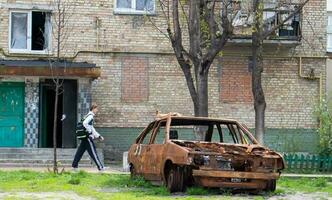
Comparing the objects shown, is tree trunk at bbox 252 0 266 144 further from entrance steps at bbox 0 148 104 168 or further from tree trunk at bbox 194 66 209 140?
entrance steps at bbox 0 148 104 168

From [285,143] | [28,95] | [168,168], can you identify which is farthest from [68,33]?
[168,168]

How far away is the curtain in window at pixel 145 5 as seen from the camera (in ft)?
76.4

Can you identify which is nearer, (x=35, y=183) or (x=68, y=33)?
(x=35, y=183)

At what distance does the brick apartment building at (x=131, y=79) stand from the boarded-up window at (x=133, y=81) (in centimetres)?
3

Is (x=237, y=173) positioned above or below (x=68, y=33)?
below

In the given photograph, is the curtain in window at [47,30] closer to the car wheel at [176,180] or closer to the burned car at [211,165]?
the burned car at [211,165]

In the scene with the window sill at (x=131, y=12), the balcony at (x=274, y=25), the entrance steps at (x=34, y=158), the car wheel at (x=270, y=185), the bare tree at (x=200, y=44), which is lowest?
the entrance steps at (x=34, y=158)

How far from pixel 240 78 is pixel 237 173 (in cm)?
1224

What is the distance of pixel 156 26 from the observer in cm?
2289

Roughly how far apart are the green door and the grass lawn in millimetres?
7058

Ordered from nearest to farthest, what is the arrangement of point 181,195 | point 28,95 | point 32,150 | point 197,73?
1. point 181,195
2. point 197,73
3. point 32,150
4. point 28,95

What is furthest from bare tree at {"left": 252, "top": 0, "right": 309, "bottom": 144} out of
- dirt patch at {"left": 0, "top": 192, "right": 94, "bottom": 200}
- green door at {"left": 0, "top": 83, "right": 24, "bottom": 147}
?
dirt patch at {"left": 0, "top": 192, "right": 94, "bottom": 200}

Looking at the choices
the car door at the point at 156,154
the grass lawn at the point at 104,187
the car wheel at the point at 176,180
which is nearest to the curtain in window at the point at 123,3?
the grass lawn at the point at 104,187

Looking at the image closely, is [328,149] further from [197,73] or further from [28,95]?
[28,95]
